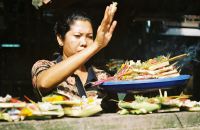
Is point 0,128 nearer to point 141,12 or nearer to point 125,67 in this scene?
point 125,67

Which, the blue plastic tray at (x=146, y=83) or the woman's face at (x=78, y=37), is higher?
the woman's face at (x=78, y=37)

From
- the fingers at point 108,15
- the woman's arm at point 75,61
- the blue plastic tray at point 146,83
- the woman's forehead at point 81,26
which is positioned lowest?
the blue plastic tray at point 146,83

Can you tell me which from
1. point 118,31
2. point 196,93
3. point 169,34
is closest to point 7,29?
point 118,31

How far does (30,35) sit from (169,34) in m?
3.37

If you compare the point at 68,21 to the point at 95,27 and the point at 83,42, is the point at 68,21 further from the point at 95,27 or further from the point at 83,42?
the point at 95,27

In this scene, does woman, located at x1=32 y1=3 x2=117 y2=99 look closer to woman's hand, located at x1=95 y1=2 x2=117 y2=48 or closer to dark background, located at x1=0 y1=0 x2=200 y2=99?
woman's hand, located at x1=95 y1=2 x2=117 y2=48

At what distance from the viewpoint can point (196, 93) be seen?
9.06 metres

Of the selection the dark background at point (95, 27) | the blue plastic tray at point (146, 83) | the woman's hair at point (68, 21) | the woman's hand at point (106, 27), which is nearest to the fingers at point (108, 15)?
the woman's hand at point (106, 27)

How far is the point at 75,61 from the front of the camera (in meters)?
2.91

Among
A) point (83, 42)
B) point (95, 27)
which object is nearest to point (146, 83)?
point (83, 42)

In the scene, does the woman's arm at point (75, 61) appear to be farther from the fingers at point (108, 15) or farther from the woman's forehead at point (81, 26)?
the woman's forehead at point (81, 26)

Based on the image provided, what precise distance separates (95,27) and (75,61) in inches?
174

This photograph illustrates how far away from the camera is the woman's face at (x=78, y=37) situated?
3652 millimetres

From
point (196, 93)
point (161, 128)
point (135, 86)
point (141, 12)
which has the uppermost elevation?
point (141, 12)
